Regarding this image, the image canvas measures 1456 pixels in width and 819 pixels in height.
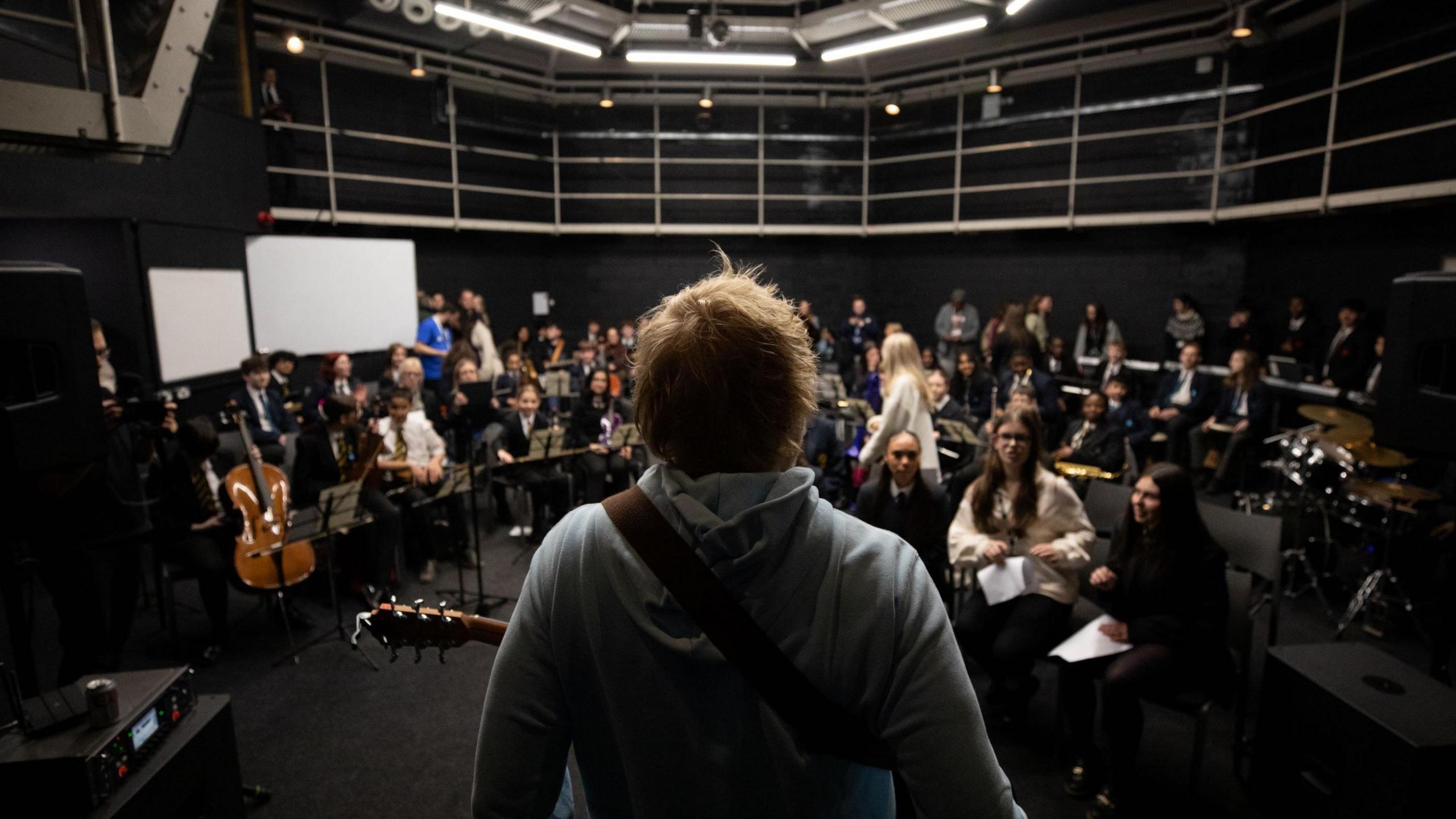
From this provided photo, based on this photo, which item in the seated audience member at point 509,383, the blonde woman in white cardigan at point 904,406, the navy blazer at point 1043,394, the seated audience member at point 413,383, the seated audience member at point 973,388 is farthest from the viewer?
the seated audience member at point 509,383

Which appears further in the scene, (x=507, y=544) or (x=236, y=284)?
(x=236, y=284)

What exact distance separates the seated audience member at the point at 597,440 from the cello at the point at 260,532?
7.73 ft

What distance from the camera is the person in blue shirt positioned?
890 centimetres

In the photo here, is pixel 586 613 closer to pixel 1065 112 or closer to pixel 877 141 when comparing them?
pixel 1065 112

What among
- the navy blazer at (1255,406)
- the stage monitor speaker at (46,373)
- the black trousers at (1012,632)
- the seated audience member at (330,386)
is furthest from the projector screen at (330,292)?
the navy blazer at (1255,406)

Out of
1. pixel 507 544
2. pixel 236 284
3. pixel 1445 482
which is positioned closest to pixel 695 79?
pixel 236 284

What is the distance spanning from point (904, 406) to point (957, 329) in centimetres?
669

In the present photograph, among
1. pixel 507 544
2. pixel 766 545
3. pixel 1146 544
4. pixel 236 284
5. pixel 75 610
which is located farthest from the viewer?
pixel 236 284

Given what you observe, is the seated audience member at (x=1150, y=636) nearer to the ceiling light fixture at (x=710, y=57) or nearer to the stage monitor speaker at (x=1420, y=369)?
the stage monitor speaker at (x=1420, y=369)

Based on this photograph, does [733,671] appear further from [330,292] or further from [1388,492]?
[330,292]

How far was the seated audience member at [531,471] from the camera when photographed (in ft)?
20.1

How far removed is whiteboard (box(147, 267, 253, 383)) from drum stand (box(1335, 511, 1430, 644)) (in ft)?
29.8

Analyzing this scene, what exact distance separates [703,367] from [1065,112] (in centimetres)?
1099

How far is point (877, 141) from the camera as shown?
12094mm
